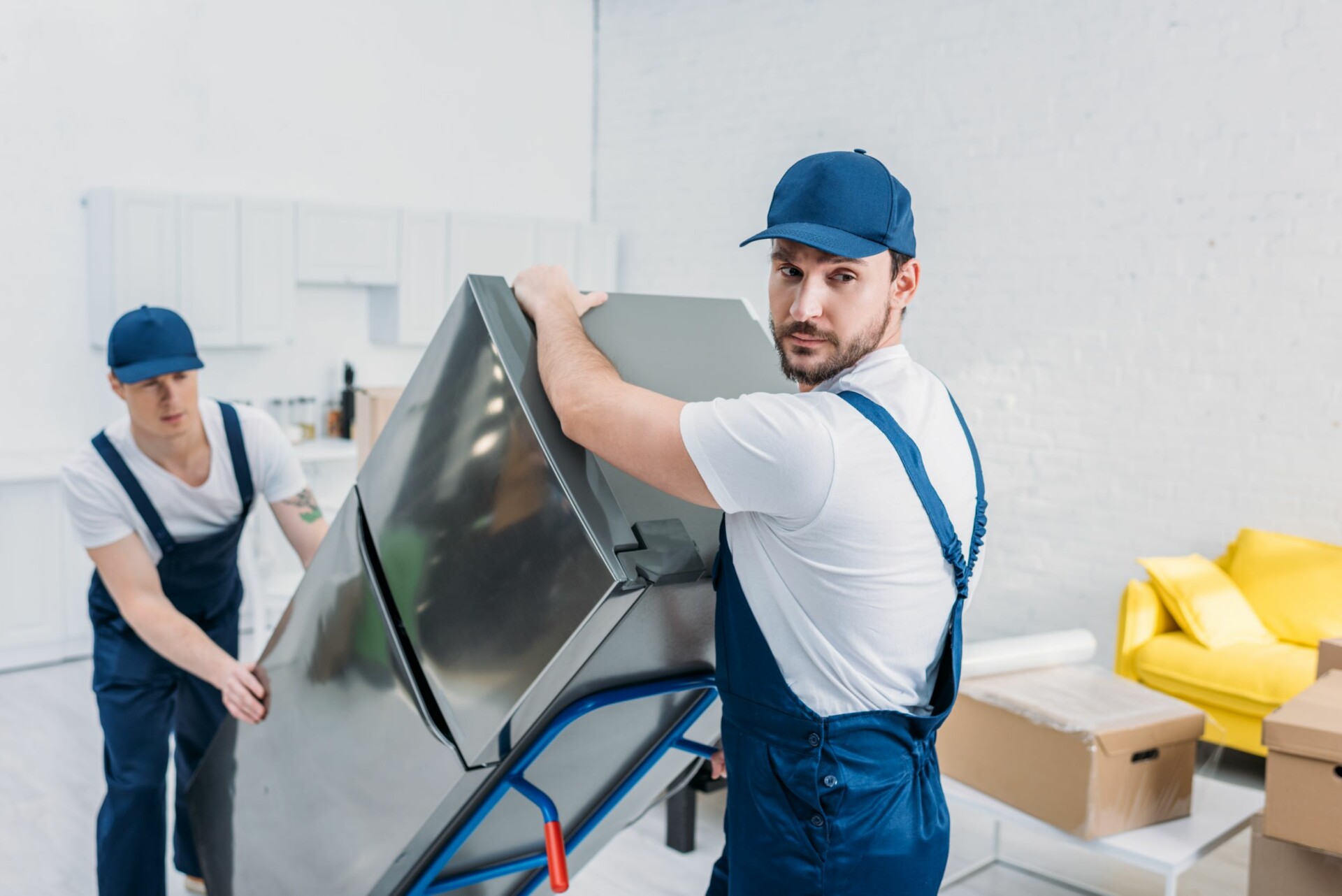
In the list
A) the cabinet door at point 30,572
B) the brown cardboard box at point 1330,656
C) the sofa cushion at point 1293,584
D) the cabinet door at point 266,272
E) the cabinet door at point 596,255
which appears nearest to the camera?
the brown cardboard box at point 1330,656

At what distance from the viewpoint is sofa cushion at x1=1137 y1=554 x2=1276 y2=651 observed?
13.2ft

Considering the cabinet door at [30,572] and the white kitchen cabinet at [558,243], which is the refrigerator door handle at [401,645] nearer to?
the cabinet door at [30,572]

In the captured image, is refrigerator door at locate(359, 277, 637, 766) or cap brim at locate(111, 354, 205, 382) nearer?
refrigerator door at locate(359, 277, 637, 766)

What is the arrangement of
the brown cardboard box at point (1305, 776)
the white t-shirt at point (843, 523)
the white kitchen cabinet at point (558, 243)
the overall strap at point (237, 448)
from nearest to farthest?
the white t-shirt at point (843, 523) < the brown cardboard box at point (1305, 776) < the overall strap at point (237, 448) < the white kitchen cabinet at point (558, 243)

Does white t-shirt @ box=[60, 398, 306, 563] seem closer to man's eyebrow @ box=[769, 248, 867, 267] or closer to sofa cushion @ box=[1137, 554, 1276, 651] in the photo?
man's eyebrow @ box=[769, 248, 867, 267]

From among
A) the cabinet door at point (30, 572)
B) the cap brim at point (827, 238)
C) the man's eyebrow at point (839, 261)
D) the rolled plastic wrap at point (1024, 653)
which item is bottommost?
the cabinet door at point (30, 572)

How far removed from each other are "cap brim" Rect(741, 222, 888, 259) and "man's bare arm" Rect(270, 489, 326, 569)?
5.11ft

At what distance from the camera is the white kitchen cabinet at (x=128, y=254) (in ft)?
15.8

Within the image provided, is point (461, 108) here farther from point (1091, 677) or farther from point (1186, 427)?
point (1091, 677)

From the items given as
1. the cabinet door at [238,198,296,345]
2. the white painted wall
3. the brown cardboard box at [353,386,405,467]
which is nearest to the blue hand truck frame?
the brown cardboard box at [353,386,405,467]

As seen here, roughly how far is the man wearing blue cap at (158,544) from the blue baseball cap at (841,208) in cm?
131

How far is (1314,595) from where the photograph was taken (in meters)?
4.00

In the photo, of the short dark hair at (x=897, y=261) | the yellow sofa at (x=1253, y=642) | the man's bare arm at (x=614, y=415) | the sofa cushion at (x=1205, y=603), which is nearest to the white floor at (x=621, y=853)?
the yellow sofa at (x=1253, y=642)

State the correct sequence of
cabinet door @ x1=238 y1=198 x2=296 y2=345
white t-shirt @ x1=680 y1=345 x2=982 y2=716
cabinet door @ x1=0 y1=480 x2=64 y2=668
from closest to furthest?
white t-shirt @ x1=680 y1=345 x2=982 y2=716
cabinet door @ x1=0 y1=480 x2=64 y2=668
cabinet door @ x1=238 y1=198 x2=296 y2=345
